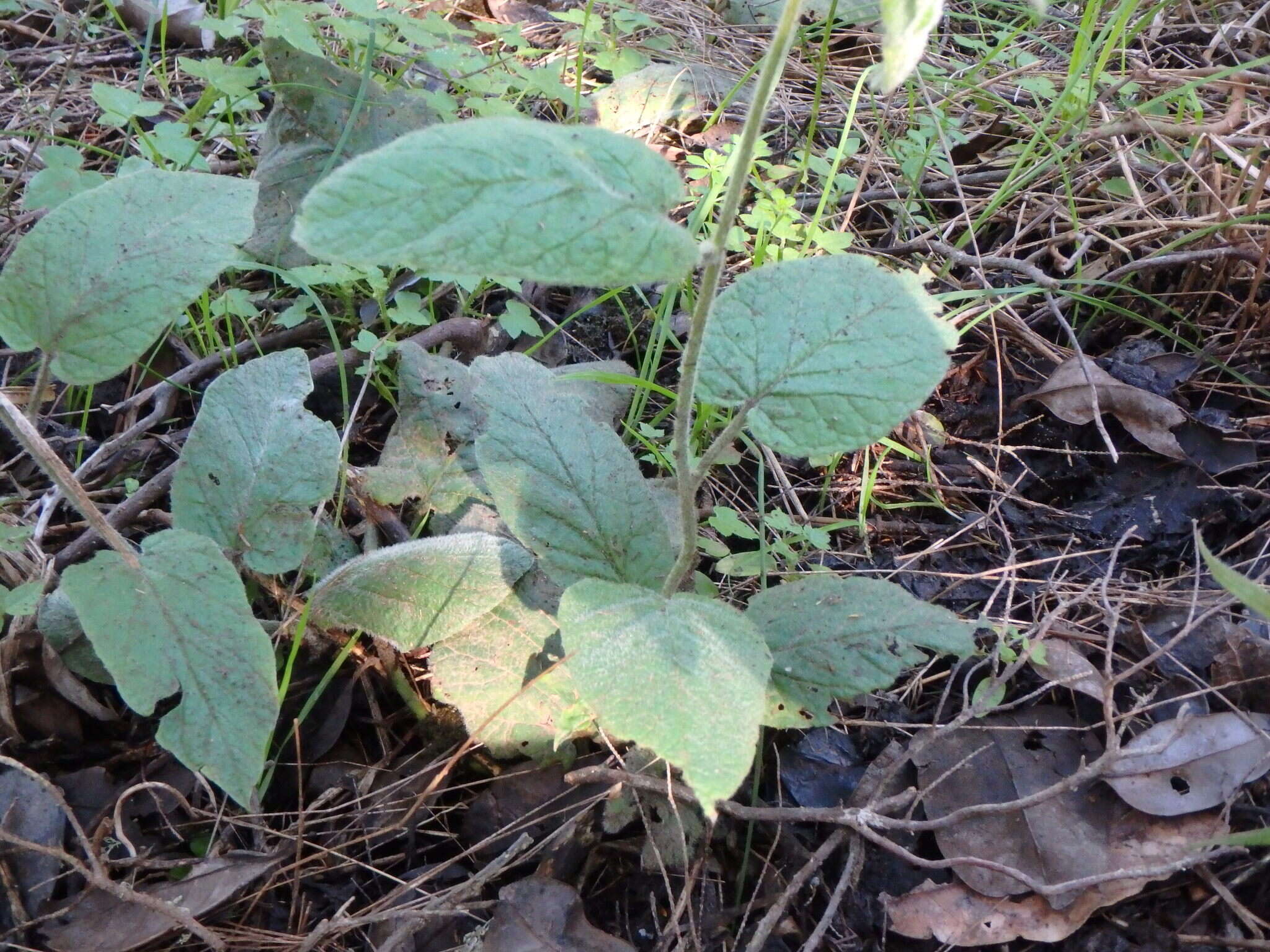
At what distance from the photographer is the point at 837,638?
1386mm

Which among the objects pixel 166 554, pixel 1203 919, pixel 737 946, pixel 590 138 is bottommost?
pixel 737 946

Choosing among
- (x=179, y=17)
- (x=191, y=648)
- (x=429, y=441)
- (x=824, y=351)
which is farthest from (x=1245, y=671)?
(x=179, y=17)

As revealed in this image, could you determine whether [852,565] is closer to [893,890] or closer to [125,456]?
[893,890]

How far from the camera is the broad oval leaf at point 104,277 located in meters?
1.27

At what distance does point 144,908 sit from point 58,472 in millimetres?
635

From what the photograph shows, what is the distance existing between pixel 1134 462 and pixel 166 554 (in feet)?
6.20

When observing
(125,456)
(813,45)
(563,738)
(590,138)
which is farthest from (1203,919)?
(813,45)

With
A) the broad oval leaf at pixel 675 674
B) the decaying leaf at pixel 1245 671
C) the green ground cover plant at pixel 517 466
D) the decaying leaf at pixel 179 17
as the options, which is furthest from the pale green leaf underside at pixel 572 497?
the decaying leaf at pixel 179 17

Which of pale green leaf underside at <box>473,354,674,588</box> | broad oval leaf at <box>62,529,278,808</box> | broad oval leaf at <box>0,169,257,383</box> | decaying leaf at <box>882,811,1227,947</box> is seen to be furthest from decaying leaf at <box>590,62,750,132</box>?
decaying leaf at <box>882,811,1227,947</box>

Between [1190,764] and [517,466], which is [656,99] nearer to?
[517,466]

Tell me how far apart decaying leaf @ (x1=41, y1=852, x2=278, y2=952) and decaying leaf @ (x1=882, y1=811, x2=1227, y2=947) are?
984mm

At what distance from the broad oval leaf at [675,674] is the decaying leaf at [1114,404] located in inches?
47.0

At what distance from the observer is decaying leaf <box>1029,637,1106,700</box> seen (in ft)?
5.30

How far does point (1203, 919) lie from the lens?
1.42 metres
